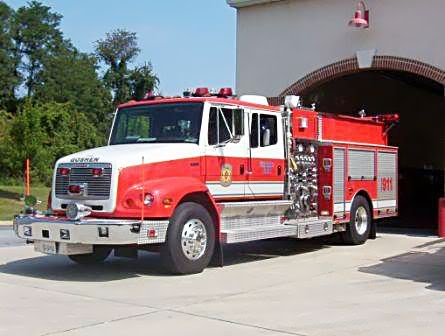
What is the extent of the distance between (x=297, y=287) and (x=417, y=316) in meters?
2.07

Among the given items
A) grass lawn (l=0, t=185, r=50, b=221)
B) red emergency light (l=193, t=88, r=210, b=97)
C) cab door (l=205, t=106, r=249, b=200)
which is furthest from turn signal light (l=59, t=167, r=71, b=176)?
grass lawn (l=0, t=185, r=50, b=221)

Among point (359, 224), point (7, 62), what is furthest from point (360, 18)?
point (7, 62)

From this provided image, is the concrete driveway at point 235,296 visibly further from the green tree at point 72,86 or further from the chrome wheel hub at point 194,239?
the green tree at point 72,86

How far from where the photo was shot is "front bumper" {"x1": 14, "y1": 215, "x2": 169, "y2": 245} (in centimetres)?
895

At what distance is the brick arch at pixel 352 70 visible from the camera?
15750mm

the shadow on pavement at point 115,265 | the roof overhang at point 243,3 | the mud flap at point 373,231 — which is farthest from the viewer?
the roof overhang at point 243,3

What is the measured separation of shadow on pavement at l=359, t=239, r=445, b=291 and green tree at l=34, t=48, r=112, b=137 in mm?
63727

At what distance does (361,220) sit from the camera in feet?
46.6

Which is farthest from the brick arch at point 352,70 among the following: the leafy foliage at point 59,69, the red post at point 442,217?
the leafy foliage at point 59,69

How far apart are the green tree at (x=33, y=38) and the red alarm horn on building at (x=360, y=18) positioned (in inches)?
2586

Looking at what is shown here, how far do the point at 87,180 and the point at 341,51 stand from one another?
9.61 metres

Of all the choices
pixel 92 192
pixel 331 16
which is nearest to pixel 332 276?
pixel 92 192

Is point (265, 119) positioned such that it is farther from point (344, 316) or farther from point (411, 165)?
point (411, 165)

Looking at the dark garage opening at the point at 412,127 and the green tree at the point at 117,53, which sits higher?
the green tree at the point at 117,53
